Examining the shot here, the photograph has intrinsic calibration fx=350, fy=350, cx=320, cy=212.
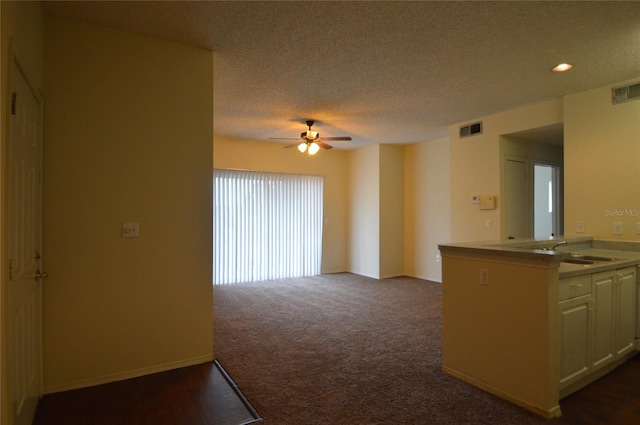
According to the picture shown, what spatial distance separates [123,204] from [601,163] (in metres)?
4.81

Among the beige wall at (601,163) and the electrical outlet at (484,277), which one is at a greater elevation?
the beige wall at (601,163)

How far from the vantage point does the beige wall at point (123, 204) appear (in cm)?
258

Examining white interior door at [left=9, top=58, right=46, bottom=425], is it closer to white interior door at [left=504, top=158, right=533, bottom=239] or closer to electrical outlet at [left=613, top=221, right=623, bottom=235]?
electrical outlet at [left=613, top=221, right=623, bottom=235]

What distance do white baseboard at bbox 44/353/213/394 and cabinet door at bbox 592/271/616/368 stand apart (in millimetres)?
3177

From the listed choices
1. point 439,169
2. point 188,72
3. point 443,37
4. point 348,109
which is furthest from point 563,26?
point 439,169

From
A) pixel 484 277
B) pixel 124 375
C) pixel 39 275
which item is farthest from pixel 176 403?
pixel 484 277

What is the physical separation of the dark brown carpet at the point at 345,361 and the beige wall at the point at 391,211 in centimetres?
166

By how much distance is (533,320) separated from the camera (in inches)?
91.6

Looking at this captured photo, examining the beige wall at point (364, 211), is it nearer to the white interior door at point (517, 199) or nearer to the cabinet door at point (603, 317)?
the white interior door at point (517, 199)

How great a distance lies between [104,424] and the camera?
7.19 ft

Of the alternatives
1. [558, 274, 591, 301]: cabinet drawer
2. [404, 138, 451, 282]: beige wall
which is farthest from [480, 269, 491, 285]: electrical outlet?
[404, 138, 451, 282]: beige wall

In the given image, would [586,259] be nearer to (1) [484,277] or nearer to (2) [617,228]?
(2) [617,228]

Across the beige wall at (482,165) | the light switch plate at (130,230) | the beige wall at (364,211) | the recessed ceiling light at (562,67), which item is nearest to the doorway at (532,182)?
the beige wall at (482,165)

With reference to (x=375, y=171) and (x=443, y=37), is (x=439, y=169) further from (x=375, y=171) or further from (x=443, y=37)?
(x=443, y=37)
